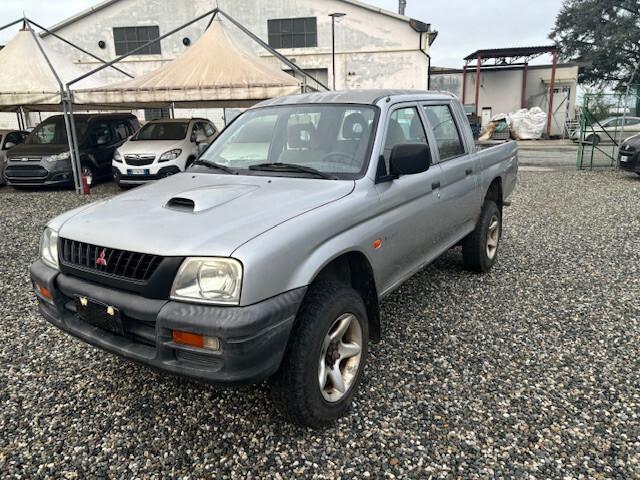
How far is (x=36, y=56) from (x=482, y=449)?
13.6 m

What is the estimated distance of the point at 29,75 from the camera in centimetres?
1141

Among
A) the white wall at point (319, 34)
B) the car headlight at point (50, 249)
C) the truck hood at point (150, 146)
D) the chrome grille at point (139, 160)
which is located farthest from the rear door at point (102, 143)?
the white wall at point (319, 34)

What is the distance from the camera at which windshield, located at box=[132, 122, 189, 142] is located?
11.8 metres

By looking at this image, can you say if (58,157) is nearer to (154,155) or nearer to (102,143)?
(102,143)

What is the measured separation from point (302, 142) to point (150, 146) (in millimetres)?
8622

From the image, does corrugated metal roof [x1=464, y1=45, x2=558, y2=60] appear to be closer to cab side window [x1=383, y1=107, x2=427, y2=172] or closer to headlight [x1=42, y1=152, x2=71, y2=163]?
headlight [x1=42, y1=152, x2=71, y2=163]

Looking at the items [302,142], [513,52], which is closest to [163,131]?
[302,142]

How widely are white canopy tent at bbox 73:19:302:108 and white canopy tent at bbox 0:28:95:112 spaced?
0.79 meters

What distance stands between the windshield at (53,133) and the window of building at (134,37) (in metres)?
14.7

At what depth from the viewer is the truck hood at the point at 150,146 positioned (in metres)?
10.9

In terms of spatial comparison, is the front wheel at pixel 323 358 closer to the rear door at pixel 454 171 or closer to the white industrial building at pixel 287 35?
the rear door at pixel 454 171

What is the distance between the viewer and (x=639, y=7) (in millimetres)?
37938

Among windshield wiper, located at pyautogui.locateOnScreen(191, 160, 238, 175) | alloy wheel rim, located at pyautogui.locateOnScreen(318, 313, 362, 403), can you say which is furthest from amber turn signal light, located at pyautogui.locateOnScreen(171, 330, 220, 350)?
windshield wiper, located at pyautogui.locateOnScreen(191, 160, 238, 175)

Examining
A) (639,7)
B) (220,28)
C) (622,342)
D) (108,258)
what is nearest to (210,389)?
(108,258)
